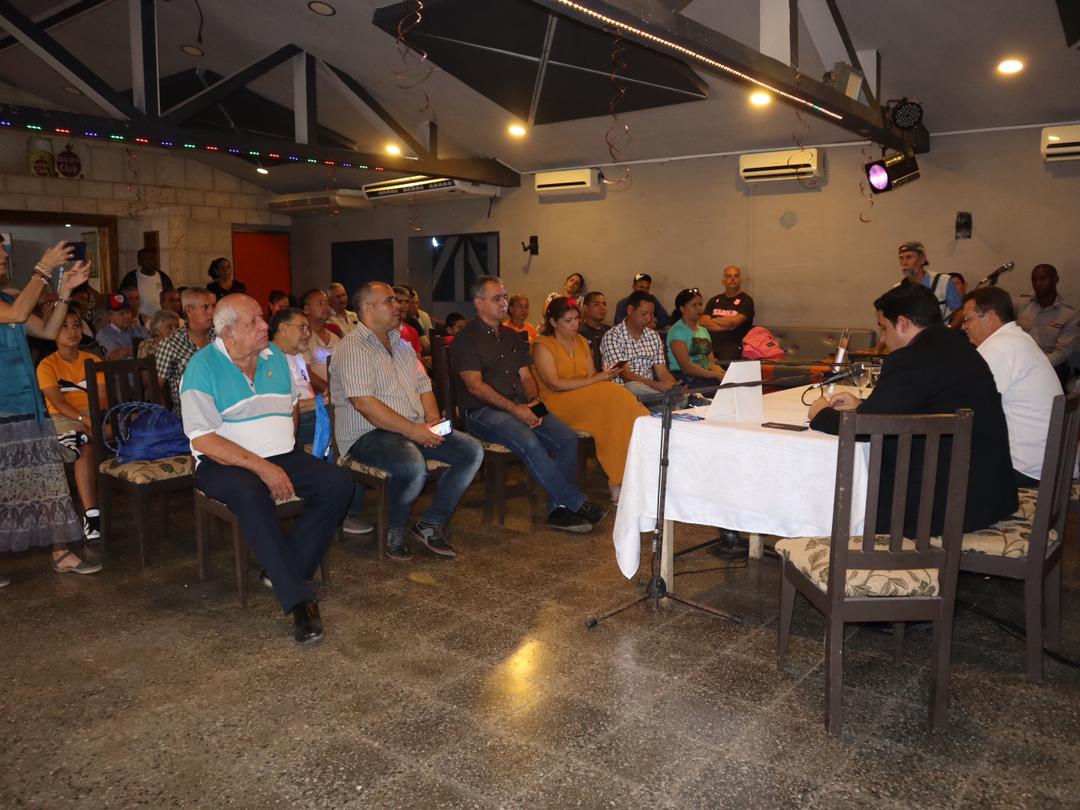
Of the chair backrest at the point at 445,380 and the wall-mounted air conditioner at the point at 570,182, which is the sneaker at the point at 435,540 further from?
the wall-mounted air conditioner at the point at 570,182

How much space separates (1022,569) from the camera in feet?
8.33

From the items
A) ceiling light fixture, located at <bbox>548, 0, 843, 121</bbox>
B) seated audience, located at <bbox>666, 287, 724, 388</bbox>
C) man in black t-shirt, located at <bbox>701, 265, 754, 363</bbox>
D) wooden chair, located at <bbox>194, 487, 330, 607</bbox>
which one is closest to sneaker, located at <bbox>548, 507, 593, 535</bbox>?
wooden chair, located at <bbox>194, 487, 330, 607</bbox>

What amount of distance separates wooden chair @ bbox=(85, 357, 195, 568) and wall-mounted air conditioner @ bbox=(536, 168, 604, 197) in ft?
18.9

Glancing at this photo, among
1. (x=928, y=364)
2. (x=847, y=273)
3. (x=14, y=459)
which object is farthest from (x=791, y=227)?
(x=14, y=459)

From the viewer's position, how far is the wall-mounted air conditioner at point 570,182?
8867 millimetres

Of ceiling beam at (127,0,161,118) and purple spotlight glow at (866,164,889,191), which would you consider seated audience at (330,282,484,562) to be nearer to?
ceiling beam at (127,0,161,118)

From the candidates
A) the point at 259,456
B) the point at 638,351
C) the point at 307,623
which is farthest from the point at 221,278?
the point at 307,623

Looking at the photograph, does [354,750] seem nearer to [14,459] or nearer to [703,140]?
[14,459]

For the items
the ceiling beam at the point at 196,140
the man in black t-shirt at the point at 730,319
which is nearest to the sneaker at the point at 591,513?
the man in black t-shirt at the point at 730,319

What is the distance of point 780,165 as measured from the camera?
24.9 ft

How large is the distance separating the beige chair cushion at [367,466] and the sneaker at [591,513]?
72 centimetres

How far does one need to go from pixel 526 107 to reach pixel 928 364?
6.00 m

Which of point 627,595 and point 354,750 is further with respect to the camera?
point 627,595

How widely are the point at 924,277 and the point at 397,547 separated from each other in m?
4.20
